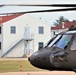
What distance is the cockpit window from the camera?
1259 cm

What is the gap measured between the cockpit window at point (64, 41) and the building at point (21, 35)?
4817 cm

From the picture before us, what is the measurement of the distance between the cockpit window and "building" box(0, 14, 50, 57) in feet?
158

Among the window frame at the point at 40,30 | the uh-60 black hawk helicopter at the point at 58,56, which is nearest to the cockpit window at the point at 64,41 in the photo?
the uh-60 black hawk helicopter at the point at 58,56

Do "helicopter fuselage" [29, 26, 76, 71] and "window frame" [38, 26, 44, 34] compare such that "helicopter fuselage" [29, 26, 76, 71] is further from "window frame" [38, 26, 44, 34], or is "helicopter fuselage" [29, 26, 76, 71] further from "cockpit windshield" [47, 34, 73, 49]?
"window frame" [38, 26, 44, 34]

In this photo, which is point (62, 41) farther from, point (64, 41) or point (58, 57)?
point (58, 57)

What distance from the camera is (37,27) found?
62.7 meters

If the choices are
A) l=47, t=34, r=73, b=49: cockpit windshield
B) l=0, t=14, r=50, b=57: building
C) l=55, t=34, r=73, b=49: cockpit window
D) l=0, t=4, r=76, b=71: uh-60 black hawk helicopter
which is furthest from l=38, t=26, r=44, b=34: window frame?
l=0, t=4, r=76, b=71: uh-60 black hawk helicopter

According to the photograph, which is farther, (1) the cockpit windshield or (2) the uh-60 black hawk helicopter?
(1) the cockpit windshield

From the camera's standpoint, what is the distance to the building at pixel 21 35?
61.0 m

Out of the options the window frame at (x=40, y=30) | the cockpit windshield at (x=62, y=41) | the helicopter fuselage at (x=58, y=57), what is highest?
the window frame at (x=40, y=30)

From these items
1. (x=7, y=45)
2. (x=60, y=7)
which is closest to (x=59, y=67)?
(x=60, y=7)

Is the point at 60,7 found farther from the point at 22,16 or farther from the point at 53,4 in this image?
the point at 22,16

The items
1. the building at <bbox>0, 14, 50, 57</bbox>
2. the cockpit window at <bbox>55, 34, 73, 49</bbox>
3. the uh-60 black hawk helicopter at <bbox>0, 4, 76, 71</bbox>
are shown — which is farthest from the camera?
the building at <bbox>0, 14, 50, 57</bbox>

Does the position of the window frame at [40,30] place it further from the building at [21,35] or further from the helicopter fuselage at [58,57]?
the helicopter fuselage at [58,57]
